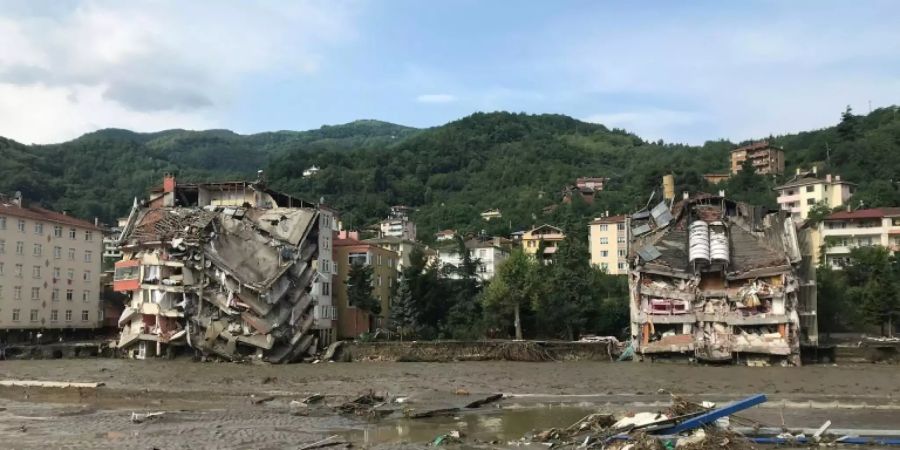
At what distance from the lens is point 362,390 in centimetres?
3959

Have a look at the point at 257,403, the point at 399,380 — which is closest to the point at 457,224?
the point at 399,380

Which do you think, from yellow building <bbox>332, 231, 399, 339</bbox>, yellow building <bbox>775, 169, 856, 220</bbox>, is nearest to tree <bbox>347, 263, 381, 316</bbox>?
yellow building <bbox>332, 231, 399, 339</bbox>

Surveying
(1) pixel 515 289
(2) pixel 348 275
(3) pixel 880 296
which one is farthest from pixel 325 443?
(3) pixel 880 296

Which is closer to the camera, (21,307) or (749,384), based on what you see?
(749,384)

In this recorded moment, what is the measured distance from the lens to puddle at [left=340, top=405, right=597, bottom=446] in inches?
933

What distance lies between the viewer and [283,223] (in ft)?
241

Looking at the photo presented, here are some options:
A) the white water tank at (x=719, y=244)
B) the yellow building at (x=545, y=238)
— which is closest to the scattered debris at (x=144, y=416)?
the white water tank at (x=719, y=244)

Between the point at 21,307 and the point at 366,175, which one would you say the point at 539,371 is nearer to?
the point at 21,307

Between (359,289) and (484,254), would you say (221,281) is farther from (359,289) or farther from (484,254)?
(484,254)

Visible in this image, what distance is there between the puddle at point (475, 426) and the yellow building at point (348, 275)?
53.1m

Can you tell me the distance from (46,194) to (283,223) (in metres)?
123

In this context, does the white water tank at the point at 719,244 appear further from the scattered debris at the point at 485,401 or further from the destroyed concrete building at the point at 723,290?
the scattered debris at the point at 485,401

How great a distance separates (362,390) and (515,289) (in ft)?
124

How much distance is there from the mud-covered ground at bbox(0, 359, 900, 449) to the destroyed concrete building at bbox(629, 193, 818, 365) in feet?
15.8
